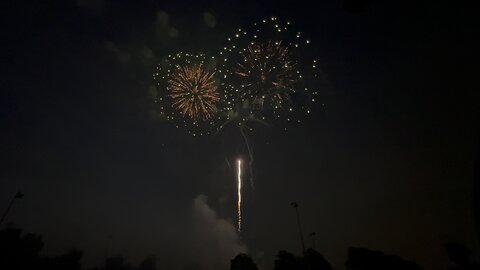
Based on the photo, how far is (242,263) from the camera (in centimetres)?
4988

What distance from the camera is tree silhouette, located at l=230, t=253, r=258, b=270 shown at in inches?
1945
